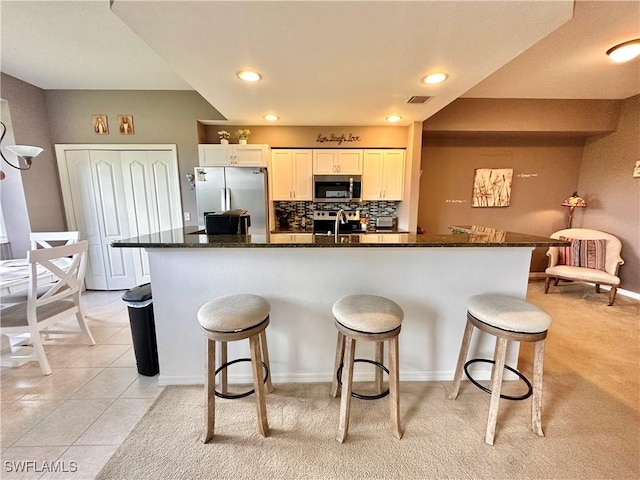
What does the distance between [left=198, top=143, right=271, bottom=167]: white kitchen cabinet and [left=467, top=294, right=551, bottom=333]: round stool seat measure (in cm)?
315

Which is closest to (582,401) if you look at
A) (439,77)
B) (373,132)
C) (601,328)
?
(601,328)

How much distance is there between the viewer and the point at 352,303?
1.42 meters

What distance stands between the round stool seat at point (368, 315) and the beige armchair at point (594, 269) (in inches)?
142

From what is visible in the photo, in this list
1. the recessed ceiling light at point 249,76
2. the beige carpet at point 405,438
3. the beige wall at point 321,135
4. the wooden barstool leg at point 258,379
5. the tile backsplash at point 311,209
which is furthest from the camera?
the tile backsplash at point 311,209

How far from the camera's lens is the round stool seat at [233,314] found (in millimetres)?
1268

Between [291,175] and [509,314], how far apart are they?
3212mm

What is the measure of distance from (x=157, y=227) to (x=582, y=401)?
4.74 meters

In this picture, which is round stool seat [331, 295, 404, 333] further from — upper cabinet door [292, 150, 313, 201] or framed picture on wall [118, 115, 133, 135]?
framed picture on wall [118, 115, 133, 135]

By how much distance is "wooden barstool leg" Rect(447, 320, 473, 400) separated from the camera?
1559mm

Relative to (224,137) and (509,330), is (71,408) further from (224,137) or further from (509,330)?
(224,137)

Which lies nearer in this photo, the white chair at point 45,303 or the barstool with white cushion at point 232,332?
the barstool with white cushion at point 232,332

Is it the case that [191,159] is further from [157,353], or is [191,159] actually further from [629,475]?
[629,475]

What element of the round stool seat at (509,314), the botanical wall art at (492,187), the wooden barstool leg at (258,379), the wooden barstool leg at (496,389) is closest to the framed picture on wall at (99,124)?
the wooden barstool leg at (258,379)

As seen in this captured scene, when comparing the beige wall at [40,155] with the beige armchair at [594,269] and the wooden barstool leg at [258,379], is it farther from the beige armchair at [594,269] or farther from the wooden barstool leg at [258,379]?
the beige armchair at [594,269]
